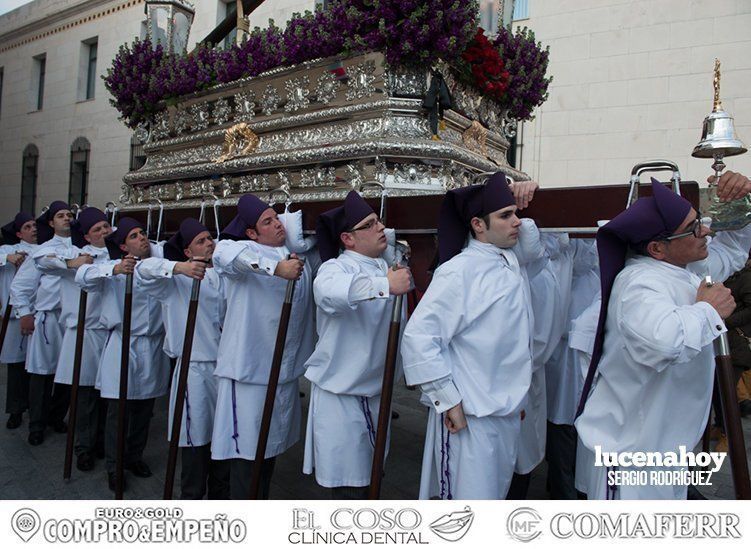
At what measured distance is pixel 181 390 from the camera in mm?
3432

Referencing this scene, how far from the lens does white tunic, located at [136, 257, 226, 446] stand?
3.48m

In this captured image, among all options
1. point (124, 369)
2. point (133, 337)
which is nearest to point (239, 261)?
point (124, 369)

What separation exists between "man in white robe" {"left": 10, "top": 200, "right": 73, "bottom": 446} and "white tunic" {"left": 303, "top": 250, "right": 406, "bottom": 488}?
3331 mm

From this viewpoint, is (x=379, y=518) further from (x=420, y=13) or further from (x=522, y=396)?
(x=420, y=13)

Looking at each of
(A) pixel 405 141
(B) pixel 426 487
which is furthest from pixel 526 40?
(B) pixel 426 487

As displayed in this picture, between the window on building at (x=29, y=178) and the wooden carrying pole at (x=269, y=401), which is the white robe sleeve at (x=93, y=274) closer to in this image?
the wooden carrying pole at (x=269, y=401)

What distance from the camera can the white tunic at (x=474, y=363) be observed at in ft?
7.39

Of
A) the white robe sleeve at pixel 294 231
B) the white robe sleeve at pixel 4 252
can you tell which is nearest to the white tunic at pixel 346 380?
the white robe sleeve at pixel 294 231

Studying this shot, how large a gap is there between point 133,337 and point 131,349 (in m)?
0.09

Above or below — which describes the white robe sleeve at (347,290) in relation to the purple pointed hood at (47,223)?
below

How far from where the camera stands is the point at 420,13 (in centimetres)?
328

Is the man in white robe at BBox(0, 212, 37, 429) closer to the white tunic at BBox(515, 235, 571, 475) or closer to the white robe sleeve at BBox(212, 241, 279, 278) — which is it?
the white robe sleeve at BBox(212, 241, 279, 278)

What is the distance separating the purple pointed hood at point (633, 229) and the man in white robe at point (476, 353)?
368 millimetres

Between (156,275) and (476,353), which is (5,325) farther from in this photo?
(476,353)
